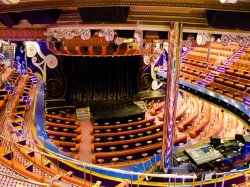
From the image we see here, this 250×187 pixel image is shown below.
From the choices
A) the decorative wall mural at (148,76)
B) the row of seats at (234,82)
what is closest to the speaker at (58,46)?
the decorative wall mural at (148,76)

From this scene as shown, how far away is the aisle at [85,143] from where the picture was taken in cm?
970

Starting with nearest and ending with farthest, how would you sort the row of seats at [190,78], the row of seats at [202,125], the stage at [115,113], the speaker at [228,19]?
the speaker at [228,19] → the row of seats at [202,125] → the stage at [115,113] → the row of seats at [190,78]

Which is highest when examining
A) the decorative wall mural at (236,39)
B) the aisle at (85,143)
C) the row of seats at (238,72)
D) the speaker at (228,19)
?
the speaker at (228,19)

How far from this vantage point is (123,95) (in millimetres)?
17531

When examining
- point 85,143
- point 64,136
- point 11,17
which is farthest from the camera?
point 85,143

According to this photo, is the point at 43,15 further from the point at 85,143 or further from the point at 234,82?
the point at 234,82

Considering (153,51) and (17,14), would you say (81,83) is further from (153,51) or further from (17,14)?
(17,14)

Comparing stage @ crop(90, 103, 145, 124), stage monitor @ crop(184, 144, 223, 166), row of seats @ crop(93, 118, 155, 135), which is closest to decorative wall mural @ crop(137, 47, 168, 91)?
stage @ crop(90, 103, 145, 124)

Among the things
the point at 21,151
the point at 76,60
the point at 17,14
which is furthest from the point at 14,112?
the point at 76,60

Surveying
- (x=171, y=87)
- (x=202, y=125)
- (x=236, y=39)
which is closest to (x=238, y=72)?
(x=202, y=125)

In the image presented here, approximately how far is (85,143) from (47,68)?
24.2 ft

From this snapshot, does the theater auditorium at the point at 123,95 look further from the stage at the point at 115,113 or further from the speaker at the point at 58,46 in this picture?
the speaker at the point at 58,46

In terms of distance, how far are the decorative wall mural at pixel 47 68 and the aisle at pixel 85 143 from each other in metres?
3.41

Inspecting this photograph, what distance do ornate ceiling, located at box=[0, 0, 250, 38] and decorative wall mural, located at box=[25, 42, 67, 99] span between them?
37.1ft
